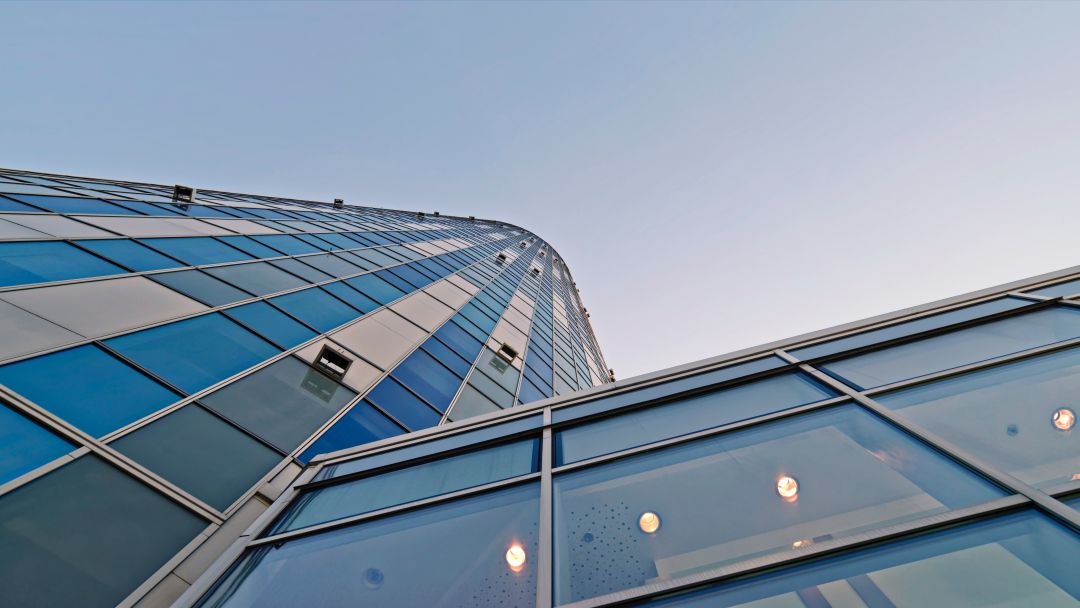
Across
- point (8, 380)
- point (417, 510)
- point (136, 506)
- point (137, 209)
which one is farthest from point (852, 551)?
point (137, 209)

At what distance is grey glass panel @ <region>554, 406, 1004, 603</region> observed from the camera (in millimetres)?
4219

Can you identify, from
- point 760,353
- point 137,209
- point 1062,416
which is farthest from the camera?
point 137,209

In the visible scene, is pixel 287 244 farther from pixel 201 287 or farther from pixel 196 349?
pixel 196 349

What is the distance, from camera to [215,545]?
19.3 feet

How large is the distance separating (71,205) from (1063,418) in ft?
58.2

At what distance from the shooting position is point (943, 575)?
3.53 metres

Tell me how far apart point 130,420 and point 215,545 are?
6.26ft

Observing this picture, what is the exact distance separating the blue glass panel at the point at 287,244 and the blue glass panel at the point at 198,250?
6.78ft

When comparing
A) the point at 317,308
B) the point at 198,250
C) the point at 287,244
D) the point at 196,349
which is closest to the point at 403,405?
the point at 317,308

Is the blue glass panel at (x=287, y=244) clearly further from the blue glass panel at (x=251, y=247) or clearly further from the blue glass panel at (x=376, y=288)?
the blue glass panel at (x=376, y=288)

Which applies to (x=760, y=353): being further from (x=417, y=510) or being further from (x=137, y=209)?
(x=137, y=209)

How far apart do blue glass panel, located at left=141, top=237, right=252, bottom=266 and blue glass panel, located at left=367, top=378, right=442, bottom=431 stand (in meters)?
4.98

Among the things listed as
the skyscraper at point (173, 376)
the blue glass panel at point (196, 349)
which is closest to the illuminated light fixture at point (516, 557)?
the skyscraper at point (173, 376)

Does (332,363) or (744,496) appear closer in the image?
(744,496)
